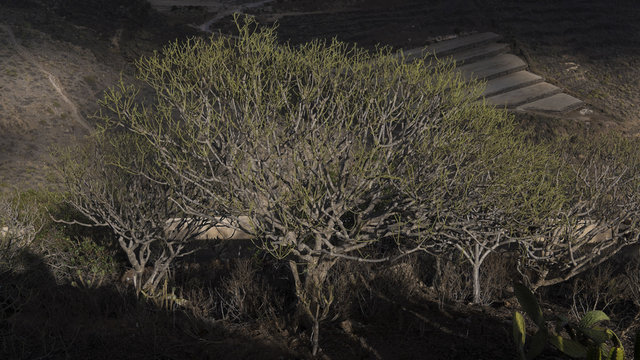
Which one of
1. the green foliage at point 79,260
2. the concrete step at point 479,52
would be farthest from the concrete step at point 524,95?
the green foliage at point 79,260

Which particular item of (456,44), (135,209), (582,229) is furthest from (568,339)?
(456,44)

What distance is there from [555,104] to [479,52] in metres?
5.89

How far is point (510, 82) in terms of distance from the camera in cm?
2630

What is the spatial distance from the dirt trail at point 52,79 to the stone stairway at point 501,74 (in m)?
15.2

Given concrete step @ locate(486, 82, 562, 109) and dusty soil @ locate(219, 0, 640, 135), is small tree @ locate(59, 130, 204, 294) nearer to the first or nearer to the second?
concrete step @ locate(486, 82, 562, 109)

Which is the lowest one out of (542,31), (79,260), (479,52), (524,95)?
(79,260)

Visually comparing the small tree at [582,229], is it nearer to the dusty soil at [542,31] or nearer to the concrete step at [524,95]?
the concrete step at [524,95]

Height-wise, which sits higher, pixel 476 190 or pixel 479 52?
pixel 479 52

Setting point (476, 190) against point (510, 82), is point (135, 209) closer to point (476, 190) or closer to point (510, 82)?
point (476, 190)

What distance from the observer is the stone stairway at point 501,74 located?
81.0 feet

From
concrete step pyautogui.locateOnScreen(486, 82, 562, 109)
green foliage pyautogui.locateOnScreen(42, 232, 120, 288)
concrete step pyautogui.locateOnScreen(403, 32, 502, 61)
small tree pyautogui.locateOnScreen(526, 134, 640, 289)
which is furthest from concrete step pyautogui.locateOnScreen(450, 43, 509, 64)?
green foliage pyautogui.locateOnScreen(42, 232, 120, 288)

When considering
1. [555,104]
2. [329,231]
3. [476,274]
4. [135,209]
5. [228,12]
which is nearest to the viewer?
[329,231]

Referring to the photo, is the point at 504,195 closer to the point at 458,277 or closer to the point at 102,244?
the point at 458,277

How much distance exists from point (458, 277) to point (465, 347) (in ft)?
7.29
